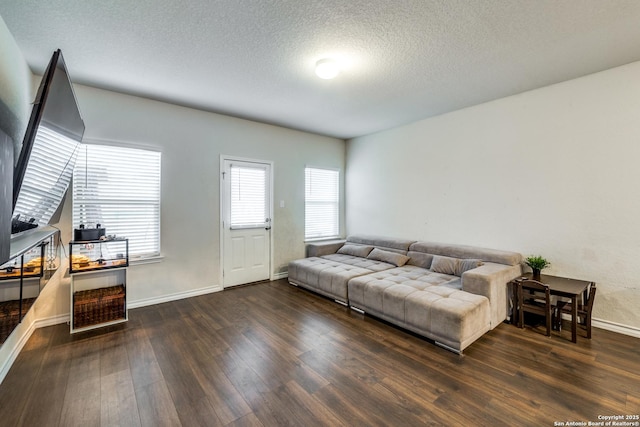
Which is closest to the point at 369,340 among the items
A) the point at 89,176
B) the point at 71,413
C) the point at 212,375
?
the point at 212,375

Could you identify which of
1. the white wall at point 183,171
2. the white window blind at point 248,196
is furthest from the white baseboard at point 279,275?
the white window blind at point 248,196

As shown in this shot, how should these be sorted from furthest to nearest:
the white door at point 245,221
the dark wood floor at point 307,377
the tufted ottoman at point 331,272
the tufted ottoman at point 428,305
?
the white door at point 245,221, the tufted ottoman at point 331,272, the tufted ottoman at point 428,305, the dark wood floor at point 307,377

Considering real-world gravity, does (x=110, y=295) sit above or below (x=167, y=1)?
below

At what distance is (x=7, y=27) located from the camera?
2133mm

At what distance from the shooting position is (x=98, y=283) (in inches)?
130

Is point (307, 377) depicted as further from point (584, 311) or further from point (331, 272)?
point (584, 311)

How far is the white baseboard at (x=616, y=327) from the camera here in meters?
2.71

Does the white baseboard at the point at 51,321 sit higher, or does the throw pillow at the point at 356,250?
the throw pillow at the point at 356,250

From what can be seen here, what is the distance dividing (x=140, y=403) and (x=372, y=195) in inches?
176

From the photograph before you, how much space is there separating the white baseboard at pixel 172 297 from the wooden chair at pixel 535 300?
12.9 feet

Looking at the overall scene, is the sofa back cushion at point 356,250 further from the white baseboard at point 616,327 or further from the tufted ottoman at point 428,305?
the white baseboard at point 616,327

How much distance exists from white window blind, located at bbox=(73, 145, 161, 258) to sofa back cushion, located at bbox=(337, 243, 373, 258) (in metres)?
2.95

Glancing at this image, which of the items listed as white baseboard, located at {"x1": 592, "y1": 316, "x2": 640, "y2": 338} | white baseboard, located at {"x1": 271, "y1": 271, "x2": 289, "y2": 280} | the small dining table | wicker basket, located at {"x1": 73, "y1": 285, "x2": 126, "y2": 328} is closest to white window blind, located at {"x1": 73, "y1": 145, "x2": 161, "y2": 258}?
wicker basket, located at {"x1": 73, "y1": 285, "x2": 126, "y2": 328}

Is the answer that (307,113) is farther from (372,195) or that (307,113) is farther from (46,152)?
(46,152)
